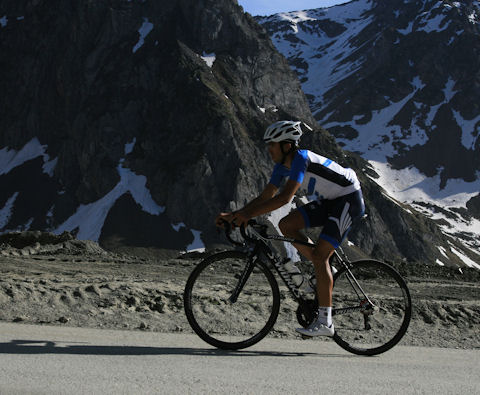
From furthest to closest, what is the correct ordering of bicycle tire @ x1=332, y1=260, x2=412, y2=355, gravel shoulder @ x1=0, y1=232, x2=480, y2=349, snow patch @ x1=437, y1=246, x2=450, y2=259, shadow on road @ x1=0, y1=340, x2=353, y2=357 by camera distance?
snow patch @ x1=437, y1=246, x2=450, y2=259
gravel shoulder @ x1=0, y1=232, x2=480, y2=349
bicycle tire @ x1=332, y1=260, x2=412, y2=355
shadow on road @ x1=0, y1=340, x2=353, y2=357

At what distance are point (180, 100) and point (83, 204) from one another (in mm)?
25262

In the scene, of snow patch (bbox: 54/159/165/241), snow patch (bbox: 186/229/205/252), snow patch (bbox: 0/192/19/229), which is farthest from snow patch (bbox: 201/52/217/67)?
snow patch (bbox: 0/192/19/229)

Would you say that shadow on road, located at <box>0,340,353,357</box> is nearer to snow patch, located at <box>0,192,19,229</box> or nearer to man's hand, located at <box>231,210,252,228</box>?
man's hand, located at <box>231,210,252,228</box>

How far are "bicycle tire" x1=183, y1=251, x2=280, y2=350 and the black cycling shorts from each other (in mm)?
744

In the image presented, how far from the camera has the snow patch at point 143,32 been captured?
116637 mm

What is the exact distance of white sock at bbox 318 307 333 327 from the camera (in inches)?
247

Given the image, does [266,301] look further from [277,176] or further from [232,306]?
[277,176]

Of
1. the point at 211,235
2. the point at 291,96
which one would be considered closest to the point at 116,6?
the point at 291,96

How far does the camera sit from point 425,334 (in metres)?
9.17

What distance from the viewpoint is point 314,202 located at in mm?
6562

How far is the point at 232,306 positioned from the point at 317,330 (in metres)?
1.05

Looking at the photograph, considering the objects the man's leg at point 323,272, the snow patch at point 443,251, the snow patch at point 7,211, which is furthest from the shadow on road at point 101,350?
the snow patch at point 443,251

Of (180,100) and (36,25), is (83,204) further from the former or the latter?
(36,25)

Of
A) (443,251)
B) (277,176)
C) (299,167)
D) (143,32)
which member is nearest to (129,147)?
(143,32)
